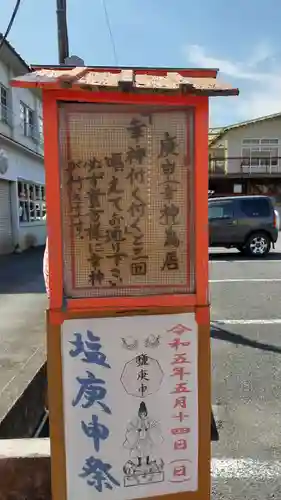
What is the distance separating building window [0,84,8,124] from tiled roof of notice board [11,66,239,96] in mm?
13089

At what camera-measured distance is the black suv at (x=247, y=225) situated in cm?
1348

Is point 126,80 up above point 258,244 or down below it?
above

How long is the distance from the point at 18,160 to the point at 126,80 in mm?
14815

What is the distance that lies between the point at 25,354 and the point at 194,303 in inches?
130

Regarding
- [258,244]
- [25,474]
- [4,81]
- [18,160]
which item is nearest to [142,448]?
[25,474]

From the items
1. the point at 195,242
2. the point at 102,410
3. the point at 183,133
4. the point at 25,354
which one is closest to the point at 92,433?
the point at 102,410

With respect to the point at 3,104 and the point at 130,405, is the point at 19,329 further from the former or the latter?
the point at 3,104

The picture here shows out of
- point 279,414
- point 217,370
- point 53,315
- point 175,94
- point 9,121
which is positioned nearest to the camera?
point 175,94

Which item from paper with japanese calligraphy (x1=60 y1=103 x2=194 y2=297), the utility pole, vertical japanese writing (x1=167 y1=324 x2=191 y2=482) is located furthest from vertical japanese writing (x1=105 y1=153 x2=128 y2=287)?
the utility pole

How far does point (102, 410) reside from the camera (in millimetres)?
2053

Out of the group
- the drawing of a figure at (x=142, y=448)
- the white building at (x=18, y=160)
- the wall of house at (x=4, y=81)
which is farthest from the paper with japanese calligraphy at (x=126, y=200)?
the wall of house at (x=4, y=81)

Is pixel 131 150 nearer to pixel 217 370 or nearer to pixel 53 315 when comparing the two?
pixel 53 315

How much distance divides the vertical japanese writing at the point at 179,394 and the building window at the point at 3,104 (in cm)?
1352

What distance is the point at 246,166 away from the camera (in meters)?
30.1
